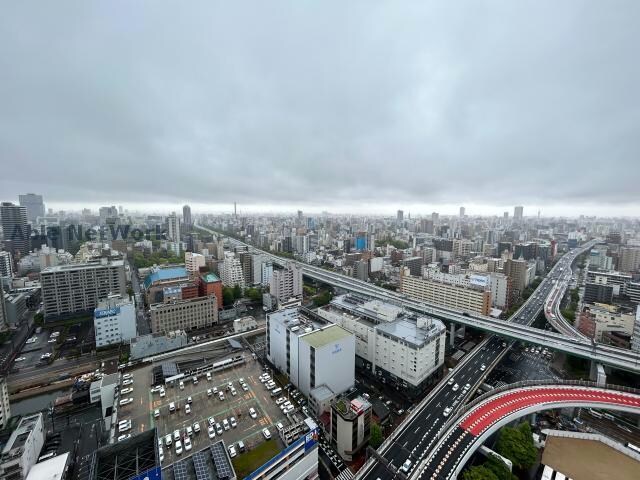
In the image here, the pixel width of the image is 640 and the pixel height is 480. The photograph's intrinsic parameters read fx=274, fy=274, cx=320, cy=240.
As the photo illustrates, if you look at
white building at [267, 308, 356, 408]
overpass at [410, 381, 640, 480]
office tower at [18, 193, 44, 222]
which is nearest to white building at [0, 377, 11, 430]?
white building at [267, 308, 356, 408]

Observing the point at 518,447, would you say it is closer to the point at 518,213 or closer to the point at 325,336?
the point at 325,336

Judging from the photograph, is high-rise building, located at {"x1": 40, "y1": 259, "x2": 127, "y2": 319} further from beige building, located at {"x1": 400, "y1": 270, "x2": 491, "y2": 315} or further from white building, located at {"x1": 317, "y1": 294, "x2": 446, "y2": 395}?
beige building, located at {"x1": 400, "y1": 270, "x2": 491, "y2": 315}

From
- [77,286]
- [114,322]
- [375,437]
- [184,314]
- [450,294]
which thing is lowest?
[375,437]

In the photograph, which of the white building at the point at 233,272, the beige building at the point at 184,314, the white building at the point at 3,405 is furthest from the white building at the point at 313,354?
the white building at the point at 233,272

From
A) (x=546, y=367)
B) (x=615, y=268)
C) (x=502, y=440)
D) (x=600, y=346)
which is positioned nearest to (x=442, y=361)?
(x=502, y=440)

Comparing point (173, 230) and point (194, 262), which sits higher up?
point (173, 230)

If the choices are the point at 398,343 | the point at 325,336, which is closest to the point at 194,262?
the point at 325,336
